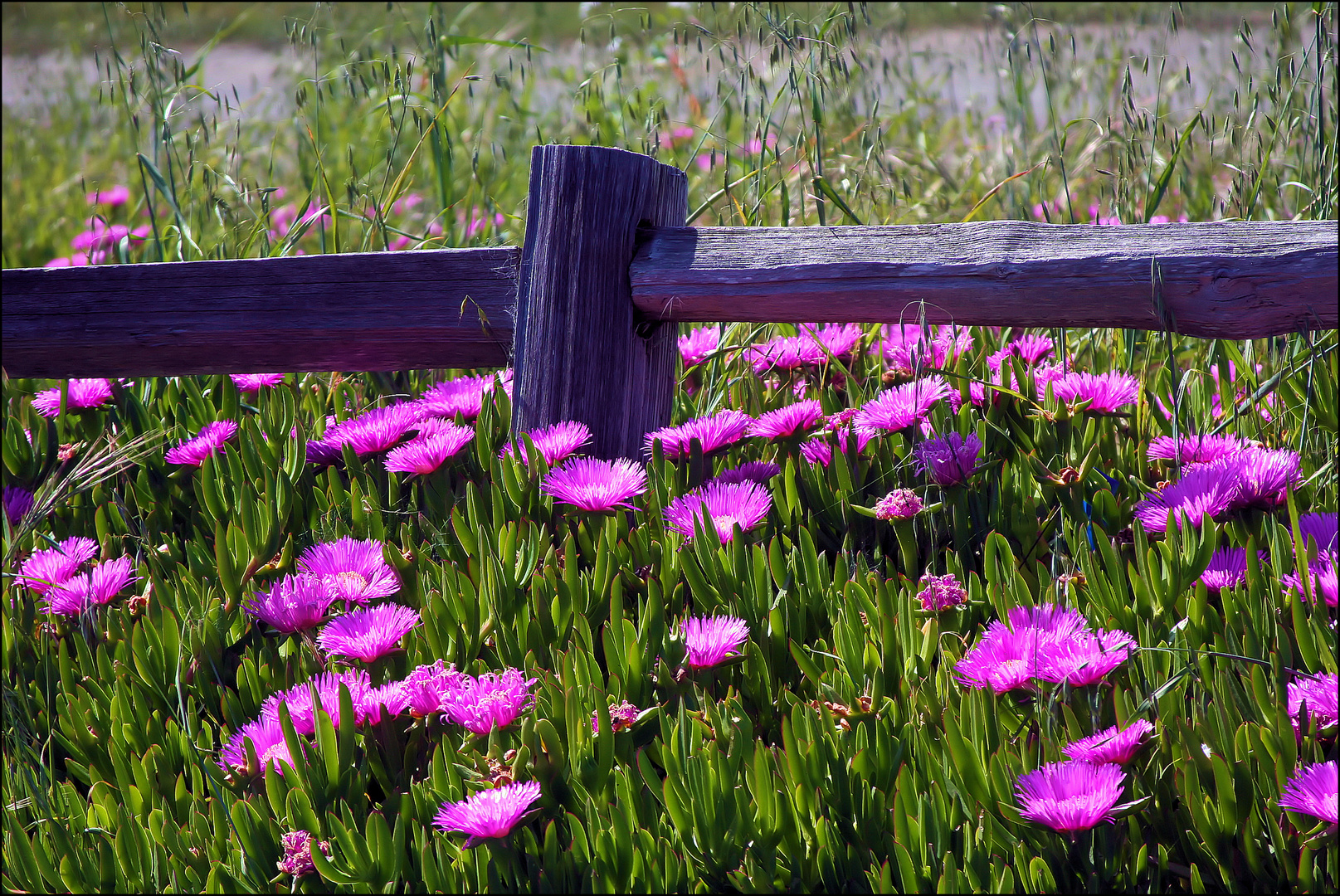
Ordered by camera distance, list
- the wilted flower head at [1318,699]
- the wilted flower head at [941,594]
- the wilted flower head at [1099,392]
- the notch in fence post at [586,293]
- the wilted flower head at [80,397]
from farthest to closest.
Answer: the wilted flower head at [80,397] → the notch in fence post at [586,293] → the wilted flower head at [1099,392] → the wilted flower head at [941,594] → the wilted flower head at [1318,699]

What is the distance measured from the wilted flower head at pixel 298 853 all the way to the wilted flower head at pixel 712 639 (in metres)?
0.46

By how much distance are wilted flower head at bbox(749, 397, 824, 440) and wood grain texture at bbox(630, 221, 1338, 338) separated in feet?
0.54

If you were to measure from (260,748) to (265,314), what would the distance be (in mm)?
961

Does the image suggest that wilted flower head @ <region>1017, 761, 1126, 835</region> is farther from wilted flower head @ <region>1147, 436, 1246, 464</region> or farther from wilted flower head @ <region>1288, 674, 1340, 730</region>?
wilted flower head @ <region>1147, 436, 1246, 464</region>

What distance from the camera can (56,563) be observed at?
159 cm

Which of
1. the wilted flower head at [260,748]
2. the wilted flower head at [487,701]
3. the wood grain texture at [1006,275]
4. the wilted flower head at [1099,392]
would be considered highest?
the wood grain texture at [1006,275]

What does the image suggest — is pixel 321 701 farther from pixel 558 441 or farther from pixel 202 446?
pixel 202 446

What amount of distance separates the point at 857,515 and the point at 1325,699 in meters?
0.74

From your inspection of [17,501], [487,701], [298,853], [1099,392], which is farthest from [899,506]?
[17,501]

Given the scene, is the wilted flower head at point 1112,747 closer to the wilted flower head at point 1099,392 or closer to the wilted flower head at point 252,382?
the wilted flower head at point 1099,392

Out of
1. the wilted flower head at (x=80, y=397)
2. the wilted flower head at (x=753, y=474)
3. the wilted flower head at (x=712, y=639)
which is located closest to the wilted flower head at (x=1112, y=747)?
the wilted flower head at (x=712, y=639)

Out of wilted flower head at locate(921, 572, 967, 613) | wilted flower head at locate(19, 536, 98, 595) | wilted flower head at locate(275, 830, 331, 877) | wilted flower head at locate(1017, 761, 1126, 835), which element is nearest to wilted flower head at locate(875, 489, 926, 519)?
wilted flower head at locate(921, 572, 967, 613)

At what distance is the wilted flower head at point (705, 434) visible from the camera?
5.59 ft

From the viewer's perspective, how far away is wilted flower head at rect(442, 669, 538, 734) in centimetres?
114
